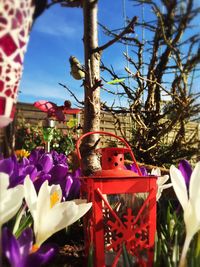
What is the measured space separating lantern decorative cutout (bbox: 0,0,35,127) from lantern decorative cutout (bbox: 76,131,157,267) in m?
0.25

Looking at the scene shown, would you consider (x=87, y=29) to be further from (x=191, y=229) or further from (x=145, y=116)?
(x=145, y=116)

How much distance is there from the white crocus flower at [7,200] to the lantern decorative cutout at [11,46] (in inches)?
2.8

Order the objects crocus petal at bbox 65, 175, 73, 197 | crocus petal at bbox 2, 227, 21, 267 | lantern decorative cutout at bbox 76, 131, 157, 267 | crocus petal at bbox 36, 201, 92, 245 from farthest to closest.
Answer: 1. crocus petal at bbox 65, 175, 73, 197
2. lantern decorative cutout at bbox 76, 131, 157, 267
3. crocus petal at bbox 36, 201, 92, 245
4. crocus petal at bbox 2, 227, 21, 267

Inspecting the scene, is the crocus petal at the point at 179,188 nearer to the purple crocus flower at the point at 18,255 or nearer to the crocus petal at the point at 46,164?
the purple crocus flower at the point at 18,255

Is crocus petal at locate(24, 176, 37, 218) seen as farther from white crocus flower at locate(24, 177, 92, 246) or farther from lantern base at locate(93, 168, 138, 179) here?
lantern base at locate(93, 168, 138, 179)

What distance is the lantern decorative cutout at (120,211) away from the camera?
28.9 inches

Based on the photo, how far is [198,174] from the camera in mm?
679

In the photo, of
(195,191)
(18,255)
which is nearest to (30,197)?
(18,255)

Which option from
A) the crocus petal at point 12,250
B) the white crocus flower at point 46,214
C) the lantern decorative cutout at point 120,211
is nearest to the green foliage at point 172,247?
the lantern decorative cutout at point 120,211

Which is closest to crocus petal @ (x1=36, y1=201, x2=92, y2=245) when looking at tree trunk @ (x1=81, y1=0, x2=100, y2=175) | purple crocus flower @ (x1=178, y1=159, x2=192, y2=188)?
purple crocus flower @ (x1=178, y1=159, x2=192, y2=188)

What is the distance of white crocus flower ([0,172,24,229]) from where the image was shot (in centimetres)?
53

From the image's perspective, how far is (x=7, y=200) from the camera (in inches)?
21.3

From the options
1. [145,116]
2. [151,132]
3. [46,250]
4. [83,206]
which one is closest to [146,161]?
[151,132]

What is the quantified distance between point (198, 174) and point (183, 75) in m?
0.35
